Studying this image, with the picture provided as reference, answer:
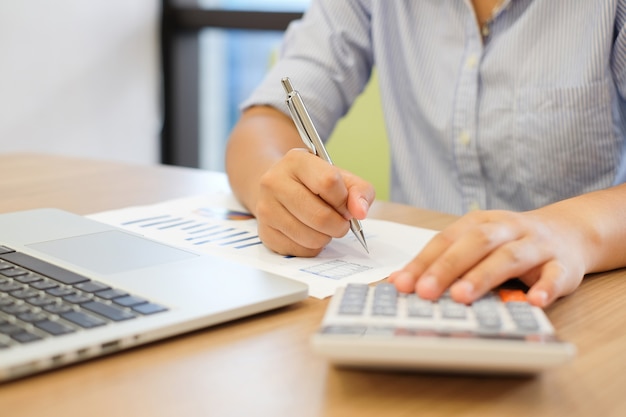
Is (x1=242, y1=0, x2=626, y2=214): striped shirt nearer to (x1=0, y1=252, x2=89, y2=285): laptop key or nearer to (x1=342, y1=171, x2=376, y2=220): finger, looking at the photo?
(x1=342, y1=171, x2=376, y2=220): finger

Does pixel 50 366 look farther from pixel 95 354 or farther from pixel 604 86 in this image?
pixel 604 86

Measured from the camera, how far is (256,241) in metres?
0.74

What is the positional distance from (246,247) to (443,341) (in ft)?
1.10

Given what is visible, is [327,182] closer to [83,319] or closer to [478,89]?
[83,319]

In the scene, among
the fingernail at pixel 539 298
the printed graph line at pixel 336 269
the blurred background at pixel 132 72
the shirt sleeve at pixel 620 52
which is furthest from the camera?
the blurred background at pixel 132 72

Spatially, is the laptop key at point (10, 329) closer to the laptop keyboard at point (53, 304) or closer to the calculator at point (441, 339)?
the laptop keyboard at point (53, 304)

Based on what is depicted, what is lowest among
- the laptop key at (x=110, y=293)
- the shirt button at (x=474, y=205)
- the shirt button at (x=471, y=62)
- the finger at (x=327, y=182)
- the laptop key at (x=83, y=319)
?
the shirt button at (x=474, y=205)

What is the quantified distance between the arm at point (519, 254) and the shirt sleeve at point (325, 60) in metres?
0.51

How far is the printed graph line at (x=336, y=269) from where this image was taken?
2.13 ft

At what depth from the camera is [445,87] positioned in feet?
3.62

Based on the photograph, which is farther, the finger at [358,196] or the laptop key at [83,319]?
the finger at [358,196]

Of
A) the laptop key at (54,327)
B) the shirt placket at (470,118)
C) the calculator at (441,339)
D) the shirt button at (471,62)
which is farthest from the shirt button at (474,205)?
the laptop key at (54,327)

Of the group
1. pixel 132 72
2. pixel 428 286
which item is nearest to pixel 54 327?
pixel 428 286

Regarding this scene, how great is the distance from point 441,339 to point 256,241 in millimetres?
353
